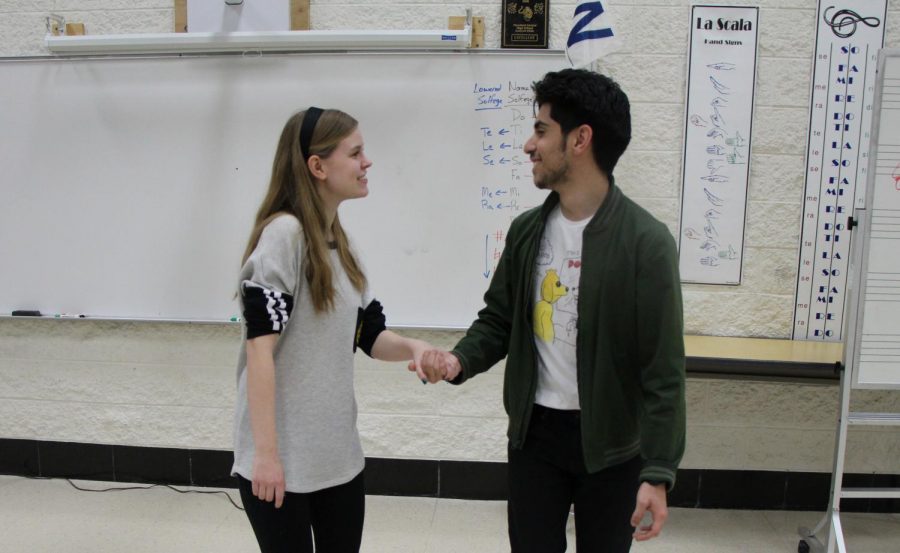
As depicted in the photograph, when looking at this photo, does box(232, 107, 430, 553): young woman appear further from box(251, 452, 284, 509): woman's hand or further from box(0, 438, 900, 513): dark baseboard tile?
box(0, 438, 900, 513): dark baseboard tile

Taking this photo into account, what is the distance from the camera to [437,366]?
139 cm

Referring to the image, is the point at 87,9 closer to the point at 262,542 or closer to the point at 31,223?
the point at 31,223

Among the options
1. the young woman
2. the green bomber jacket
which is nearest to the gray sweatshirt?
the young woman

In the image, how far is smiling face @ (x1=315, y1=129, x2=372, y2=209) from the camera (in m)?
1.32

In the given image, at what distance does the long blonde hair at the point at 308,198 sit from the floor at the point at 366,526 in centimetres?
153

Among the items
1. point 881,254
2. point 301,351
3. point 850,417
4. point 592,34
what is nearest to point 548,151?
point 301,351

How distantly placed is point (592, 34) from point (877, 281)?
1.33 metres

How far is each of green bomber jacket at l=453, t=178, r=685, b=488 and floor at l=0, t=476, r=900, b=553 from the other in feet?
4.47

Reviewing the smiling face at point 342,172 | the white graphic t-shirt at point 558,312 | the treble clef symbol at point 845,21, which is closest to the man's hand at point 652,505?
the white graphic t-shirt at point 558,312

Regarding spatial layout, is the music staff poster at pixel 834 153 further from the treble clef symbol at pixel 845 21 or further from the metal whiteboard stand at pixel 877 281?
the metal whiteboard stand at pixel 877 281

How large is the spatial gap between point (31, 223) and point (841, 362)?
3.42m

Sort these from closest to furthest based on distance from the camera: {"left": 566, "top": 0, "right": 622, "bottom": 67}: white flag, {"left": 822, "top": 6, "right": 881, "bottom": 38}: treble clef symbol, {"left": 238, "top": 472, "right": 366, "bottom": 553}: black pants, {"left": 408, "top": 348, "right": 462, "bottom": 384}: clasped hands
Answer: {"left": 238, "top": 472, "right": 366, "bottom": 553}: black pants < {"left": 408, "top": 348, "right": 462, "bottom": 384}: clasped hands < {"left": 566, "top": 0, "right": 622, "bottom": 67}: white flag < {"left": 822, "top": 6, "right": 881, "bottom": 38}: treble clef symbol

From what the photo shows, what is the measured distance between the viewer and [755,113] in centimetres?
255

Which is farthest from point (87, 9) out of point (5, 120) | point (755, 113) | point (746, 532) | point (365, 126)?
point (746, 532)
